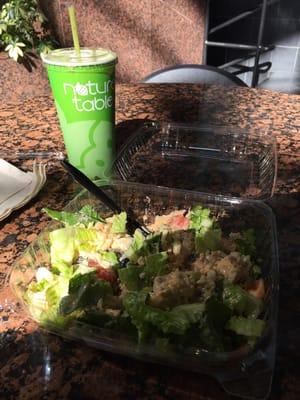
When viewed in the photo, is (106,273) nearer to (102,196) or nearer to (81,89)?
(102,196)

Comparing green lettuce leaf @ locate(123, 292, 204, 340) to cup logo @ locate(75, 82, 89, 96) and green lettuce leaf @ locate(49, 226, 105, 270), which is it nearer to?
green lettuce leaf @ locate(49, 226, 105, 270)

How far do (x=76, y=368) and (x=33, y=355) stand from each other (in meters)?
0.06

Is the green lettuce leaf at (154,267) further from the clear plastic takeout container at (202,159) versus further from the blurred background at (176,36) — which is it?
the blurred background at (176,36)

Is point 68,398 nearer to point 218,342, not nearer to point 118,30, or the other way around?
point 218,342

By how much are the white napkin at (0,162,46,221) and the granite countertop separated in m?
0.02

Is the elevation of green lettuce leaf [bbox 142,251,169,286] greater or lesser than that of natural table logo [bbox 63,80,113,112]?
lesser

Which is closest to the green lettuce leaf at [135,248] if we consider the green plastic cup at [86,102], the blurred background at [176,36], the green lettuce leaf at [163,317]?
the green lettuce leaf at [163,317]

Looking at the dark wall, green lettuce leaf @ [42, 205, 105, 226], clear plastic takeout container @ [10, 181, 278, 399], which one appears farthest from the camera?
the dark wall

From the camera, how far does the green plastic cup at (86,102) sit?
742 millimetres

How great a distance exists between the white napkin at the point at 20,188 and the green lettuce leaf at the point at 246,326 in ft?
1.58

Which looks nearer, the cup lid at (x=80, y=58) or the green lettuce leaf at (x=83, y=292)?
the green lettuce leaf at (x=83, y=292)

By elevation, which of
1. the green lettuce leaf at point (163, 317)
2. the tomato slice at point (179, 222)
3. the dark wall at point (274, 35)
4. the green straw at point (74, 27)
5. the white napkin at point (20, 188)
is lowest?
the dark wall at point (274, 35)

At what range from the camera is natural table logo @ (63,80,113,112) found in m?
0.76

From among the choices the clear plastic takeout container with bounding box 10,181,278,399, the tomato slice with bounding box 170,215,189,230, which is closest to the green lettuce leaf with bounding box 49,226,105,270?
the clear plastic takeout container with bounding box 10,181,278,399
